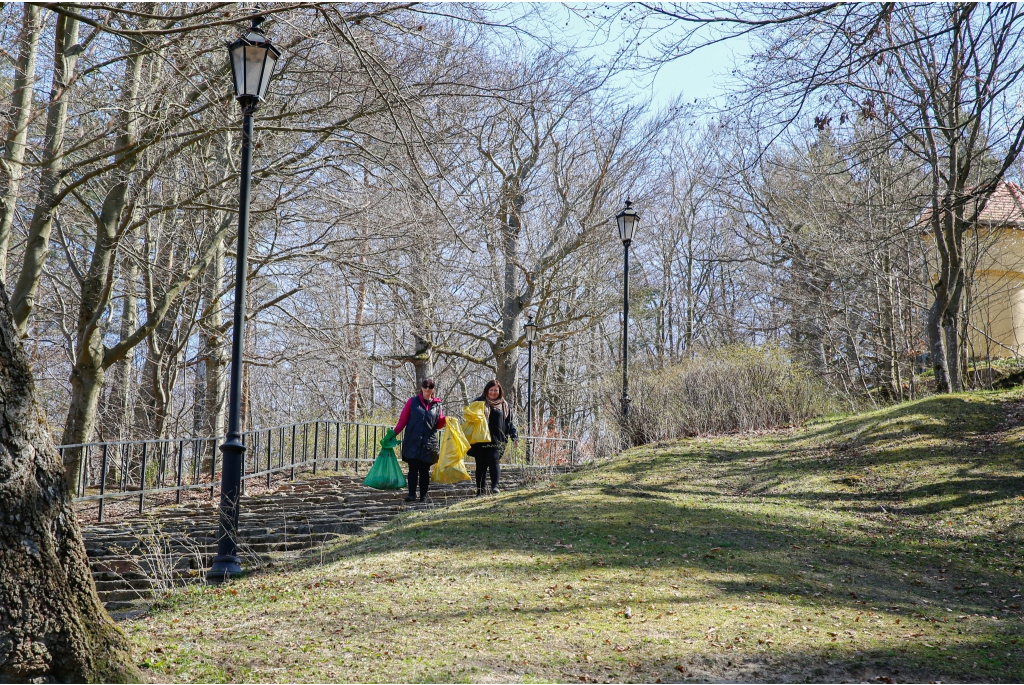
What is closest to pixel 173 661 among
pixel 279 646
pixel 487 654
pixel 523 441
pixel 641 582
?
pixel 279 646

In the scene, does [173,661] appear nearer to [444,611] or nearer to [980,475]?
[444,611]

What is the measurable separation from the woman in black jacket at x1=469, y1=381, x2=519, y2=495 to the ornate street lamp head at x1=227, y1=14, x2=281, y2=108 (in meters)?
5.37

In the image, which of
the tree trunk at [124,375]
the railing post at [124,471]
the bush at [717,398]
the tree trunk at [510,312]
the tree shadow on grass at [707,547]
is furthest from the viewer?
the tree trunk at [510,312]

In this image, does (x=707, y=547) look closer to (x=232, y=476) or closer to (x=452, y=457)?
(x=452, y=457)

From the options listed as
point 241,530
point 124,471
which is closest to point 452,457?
point 241,530

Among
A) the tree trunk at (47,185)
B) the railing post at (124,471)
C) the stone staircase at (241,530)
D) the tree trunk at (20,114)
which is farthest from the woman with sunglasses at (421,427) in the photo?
the tree trunk at (47,185)

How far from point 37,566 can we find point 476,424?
741cm

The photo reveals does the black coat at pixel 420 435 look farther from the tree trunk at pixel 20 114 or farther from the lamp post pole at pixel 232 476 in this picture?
the tree trunk at pixel 20 114

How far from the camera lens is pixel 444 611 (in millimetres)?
5773

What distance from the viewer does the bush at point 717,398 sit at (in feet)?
50.9

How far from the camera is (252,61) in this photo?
733 centimetres

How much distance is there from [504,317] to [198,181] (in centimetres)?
1061

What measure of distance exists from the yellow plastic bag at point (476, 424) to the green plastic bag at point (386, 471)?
3.80 feet

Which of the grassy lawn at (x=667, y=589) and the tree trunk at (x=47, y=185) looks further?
the tree trunk at (x=47, y=185)
